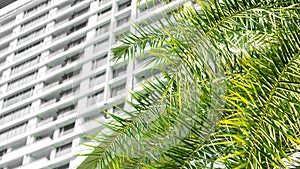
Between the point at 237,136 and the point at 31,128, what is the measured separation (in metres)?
21.1

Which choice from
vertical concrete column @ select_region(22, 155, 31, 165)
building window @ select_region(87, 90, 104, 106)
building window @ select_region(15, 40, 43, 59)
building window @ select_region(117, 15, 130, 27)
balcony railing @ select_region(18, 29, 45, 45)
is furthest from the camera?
balcony railing @ select_region(18, 29, 45, 45)

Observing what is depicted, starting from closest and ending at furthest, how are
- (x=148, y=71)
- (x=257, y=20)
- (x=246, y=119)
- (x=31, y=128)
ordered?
1. (x=246, y=119)
2. (x=148, y=71)
3. (x=257, y=20)
4. (x=31, y=128)

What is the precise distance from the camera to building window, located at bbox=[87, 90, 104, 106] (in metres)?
1.10

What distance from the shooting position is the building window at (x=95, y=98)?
1.10m

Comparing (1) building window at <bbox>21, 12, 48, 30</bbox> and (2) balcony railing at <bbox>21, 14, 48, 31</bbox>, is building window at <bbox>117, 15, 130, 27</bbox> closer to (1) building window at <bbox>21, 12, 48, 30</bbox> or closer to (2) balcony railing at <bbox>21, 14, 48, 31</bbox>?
(2) balcony railing at <bbox>21, 14, 48, 31</bbox>

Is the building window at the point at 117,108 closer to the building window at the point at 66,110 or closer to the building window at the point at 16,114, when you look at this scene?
the building window at the point at 66,110

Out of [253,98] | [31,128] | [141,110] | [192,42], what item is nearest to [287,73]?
[253,98]

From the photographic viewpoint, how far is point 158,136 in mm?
1255

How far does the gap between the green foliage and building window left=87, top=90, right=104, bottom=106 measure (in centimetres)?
9

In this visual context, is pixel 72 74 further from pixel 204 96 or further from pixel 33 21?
pixel 33 21

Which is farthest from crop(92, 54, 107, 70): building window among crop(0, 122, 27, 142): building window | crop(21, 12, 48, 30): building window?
crop(21, 12, 48, 30): building window

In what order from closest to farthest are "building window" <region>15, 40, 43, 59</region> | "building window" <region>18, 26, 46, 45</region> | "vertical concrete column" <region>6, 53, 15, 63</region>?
"building window" <region>15, 40, 43, 59</region>
"vertical concrete column" <region>6, 53, 15, 63</region>
"building window" <region>18, 26, 46, 45</region>

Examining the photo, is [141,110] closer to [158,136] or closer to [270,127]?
[158,136]

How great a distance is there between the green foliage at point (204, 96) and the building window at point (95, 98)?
0.29ft
